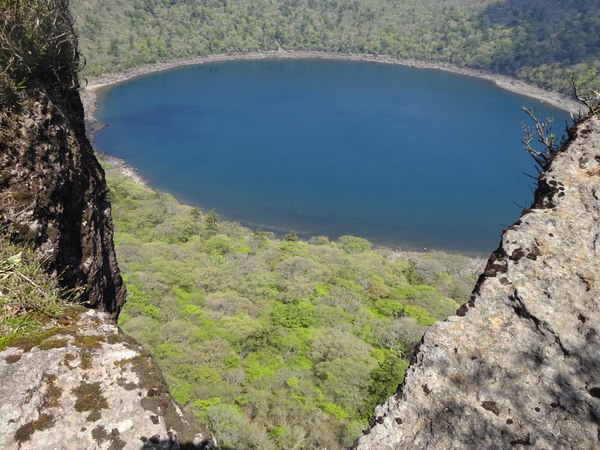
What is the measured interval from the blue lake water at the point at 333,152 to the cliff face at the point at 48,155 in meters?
46.0

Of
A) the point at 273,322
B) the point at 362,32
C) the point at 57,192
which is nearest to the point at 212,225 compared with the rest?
the point at 273,322

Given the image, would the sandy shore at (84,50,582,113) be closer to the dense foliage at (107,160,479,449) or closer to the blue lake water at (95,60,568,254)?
the blue lake water at (95,60,568,254)

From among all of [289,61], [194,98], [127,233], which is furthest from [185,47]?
[127,233]

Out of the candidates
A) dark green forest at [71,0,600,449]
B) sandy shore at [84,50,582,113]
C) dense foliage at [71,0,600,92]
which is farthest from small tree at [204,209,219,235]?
dense foliage at [71,0,600,92]

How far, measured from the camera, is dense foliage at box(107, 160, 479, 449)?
1694 centimetres

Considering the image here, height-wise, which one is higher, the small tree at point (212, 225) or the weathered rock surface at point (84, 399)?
the weathered rock surface at point (84, 399)

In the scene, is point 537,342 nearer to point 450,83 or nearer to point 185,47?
point 450,83

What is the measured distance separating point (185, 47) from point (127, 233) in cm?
12620

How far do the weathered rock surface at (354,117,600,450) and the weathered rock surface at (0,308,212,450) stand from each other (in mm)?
1893

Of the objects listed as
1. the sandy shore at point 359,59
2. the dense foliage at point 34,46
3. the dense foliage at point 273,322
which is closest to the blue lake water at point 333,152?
the sandy shore at point 359,59

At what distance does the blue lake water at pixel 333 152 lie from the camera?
58.5 meters

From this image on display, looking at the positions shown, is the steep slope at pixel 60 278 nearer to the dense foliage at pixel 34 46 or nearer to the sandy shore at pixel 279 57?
the dense foliage at pixel 34 46

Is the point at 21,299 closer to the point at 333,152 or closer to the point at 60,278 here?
the point at 60,278

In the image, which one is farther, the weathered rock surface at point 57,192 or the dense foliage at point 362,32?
the dense foliage at point 362,32
